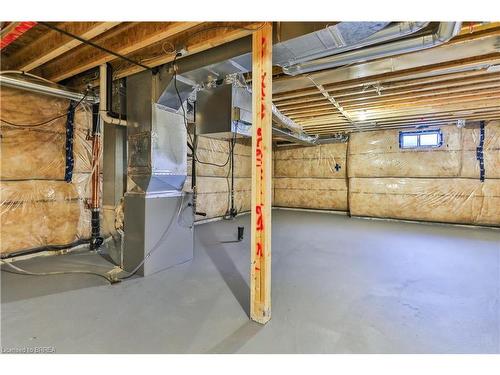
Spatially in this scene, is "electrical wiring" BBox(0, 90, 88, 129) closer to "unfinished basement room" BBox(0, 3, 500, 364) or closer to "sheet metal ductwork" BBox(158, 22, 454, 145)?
"unfinished basement room" BBox(0, 3, 500, 364)

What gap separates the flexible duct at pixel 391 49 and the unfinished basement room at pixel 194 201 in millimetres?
11

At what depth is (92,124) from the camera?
11.1ft

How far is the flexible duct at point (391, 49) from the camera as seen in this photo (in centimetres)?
161

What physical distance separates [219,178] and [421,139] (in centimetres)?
471

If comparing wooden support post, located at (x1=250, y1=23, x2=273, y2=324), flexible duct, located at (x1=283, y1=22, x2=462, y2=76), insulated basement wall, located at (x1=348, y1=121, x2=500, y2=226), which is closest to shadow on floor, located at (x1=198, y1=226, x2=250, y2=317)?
wooden support post, located at (x1=250, y1=23, x2=273, y2=324)

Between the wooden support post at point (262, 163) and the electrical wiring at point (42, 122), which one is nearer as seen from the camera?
the wooden support post at point (262, 163)

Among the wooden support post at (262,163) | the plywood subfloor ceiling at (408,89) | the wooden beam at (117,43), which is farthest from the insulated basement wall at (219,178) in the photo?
the wooden support post at (262,163)

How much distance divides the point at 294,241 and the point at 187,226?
1.79 metres

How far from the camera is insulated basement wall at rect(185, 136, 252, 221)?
17.7 ft

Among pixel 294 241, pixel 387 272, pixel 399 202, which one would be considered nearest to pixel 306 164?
pixel 399 202

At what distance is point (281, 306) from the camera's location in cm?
192

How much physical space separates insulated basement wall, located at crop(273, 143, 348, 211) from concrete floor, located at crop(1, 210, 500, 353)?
143 inches

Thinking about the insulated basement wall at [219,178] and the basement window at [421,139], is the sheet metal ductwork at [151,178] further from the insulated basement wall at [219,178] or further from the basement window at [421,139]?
the basement window at [421,139]

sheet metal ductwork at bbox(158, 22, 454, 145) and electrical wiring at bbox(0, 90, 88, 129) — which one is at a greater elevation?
sheet metal ductwork at bbox(158, 22, 454, 145)
